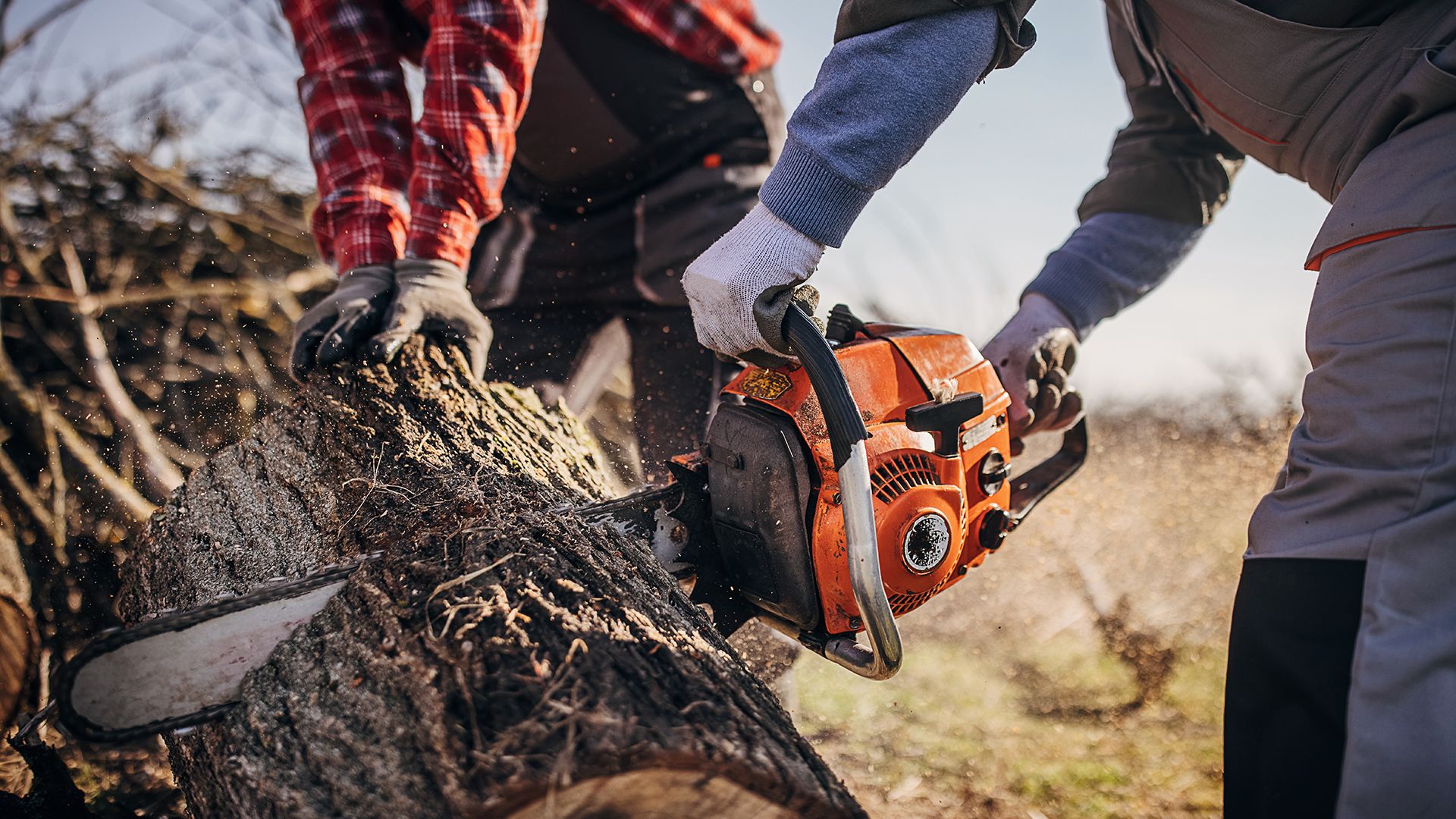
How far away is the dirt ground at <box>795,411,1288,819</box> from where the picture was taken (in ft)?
8.05

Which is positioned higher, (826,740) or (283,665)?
(283,665)

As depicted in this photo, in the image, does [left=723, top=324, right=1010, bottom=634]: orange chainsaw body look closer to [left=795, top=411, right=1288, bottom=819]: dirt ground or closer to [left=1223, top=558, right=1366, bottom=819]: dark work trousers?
[left=1223, top=558, right=1366, bottom=819]: dark work trousers

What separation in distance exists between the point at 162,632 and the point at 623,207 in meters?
1.75

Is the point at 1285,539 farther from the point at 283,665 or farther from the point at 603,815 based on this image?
the point at 283,665

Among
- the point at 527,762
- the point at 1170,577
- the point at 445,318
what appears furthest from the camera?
the point at 1170,577

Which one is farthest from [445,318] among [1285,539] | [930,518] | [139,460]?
[139,460]

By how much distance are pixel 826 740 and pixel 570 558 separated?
70.8 inches

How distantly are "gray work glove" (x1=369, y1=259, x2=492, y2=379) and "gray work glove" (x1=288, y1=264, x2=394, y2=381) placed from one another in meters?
0.04

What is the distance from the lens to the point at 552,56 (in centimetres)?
224

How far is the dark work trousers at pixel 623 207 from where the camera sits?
2.26 m

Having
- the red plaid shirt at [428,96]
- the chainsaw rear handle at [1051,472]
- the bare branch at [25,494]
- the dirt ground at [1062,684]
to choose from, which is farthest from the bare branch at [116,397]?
the chainsaw rear handle at [1051,472]

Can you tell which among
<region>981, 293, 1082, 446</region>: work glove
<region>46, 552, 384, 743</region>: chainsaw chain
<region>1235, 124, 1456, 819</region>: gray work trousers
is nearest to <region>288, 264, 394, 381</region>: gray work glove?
<region>46, 552, 384, 743</region>: chainsaw chain

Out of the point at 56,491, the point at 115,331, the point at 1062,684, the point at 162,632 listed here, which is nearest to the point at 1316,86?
the point at 162,632

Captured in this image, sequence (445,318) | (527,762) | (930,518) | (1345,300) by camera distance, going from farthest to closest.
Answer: (445,318), (930,518), (1345,300), (527,762)
